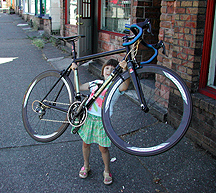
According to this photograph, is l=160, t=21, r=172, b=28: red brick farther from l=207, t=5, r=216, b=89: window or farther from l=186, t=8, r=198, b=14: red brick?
l=207, t=5, r=216, b=89: window

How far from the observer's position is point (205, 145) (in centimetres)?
366

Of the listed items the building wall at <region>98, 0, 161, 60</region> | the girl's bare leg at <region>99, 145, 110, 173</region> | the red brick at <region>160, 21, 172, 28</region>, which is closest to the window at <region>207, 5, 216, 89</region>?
the red brick at <region>160, 21, 172, 28</region>

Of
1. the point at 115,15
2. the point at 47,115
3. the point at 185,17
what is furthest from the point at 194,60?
the point at 115,15

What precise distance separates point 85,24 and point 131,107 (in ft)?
12.0

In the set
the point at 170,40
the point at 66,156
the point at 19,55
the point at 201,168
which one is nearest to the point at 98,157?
the point at 66,156

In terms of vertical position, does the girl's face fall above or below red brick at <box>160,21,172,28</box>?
below

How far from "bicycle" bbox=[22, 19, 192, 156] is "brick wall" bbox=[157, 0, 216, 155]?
0.88 feet

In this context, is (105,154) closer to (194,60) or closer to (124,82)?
(124,82)

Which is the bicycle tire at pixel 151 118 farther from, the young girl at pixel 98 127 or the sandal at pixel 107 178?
the sandal at pixel 107 178

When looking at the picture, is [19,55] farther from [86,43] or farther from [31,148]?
[31,148]

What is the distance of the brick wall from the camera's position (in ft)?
11.7

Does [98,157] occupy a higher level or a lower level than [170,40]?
lower

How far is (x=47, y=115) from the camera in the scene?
16.3 ft

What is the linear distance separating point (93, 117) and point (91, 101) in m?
0.19
